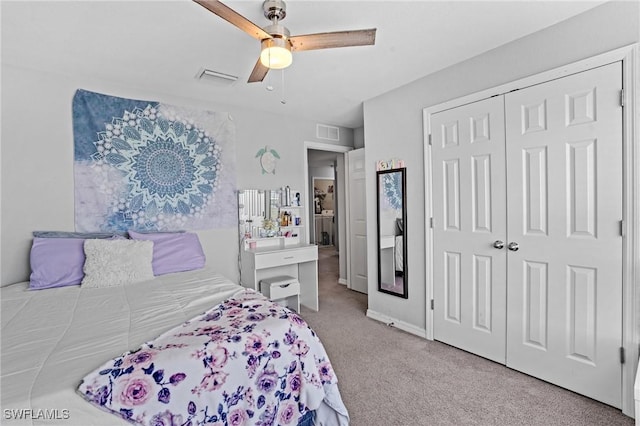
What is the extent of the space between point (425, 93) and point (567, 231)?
5.45 ft

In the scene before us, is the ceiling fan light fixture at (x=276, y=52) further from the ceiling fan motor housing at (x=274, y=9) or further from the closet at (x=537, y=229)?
the closet at (x=537, y=229)

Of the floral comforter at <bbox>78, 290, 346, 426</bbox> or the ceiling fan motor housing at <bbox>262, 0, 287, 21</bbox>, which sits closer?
the floral comforter at <bbox>78, 290, 346, 426</bbox>

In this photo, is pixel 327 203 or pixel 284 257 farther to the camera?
pixel 327 203

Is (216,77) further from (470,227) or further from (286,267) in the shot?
(470,227)

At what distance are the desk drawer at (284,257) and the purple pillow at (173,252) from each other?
2.05ft

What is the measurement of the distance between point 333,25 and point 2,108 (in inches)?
108

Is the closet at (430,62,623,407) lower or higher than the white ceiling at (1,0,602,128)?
lower

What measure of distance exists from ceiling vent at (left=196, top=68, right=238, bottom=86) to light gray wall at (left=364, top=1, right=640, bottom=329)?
1521mm

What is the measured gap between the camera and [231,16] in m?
1.55

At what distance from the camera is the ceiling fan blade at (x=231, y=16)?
143 cm

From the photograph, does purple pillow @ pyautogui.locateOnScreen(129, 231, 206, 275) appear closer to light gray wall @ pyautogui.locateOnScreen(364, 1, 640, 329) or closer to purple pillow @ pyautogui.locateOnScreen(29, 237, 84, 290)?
purple pillow @ pyautogui.locateOnScreen(29, 237, 84, 290)

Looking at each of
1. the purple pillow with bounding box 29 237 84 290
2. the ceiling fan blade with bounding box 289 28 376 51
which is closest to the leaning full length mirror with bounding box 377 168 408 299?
the ceiling fan blade with bounding box 289 28 376 51

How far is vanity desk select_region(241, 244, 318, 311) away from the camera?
11.0 feet

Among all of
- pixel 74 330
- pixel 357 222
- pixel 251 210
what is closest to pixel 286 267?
pixel 251 210
